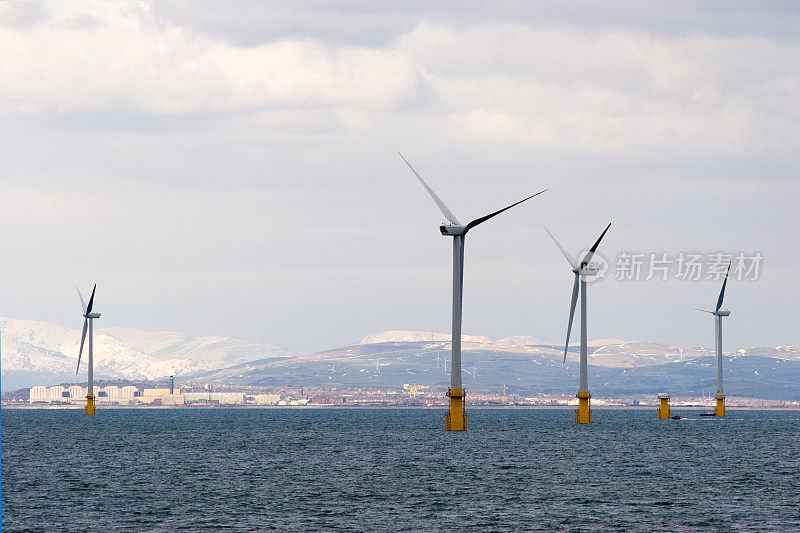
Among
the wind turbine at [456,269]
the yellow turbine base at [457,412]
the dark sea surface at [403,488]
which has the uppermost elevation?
the wind turbine at [456,269]

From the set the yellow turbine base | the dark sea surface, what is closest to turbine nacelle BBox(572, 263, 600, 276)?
the dark sea surface

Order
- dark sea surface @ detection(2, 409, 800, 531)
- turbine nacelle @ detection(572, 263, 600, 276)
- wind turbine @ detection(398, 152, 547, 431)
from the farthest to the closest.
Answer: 1. turbine nacelle @ detection(572, 263, 600, 276)
2. wind turbine @ detection(398, 152, 547, 431)
3. dark sea surface @ detection(2, 409, 800, 531)

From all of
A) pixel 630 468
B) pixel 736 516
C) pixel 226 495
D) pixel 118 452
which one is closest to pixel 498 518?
pixel 736 516

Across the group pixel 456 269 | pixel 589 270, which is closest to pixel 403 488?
pixel 456 269

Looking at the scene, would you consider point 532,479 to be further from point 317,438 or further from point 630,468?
point 317,438

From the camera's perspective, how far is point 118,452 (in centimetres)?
14825

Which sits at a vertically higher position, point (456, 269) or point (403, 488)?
point (456, 269)

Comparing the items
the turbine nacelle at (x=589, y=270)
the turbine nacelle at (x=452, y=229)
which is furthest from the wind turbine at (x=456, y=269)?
the turbine nacelle at (x=589, y=270)

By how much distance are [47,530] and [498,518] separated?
27.4 meters

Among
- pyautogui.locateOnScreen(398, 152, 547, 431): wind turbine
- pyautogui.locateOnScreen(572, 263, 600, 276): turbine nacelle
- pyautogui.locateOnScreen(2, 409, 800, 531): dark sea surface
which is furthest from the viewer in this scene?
pyautogui.locateOnScreen(572, 263, 600, 276): turbine nacelle

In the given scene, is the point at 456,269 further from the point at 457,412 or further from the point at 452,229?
the point at 457,412

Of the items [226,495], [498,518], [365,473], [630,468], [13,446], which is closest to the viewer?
[498,518]

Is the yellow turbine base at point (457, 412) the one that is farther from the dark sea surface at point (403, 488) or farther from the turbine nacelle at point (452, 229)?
the turbine nacelle at point (452, 229)

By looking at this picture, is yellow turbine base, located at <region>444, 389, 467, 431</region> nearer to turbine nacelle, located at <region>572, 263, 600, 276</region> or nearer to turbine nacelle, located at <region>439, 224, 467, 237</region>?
turbine nacelle, located at <region>439, 224, 467, 237</region>
